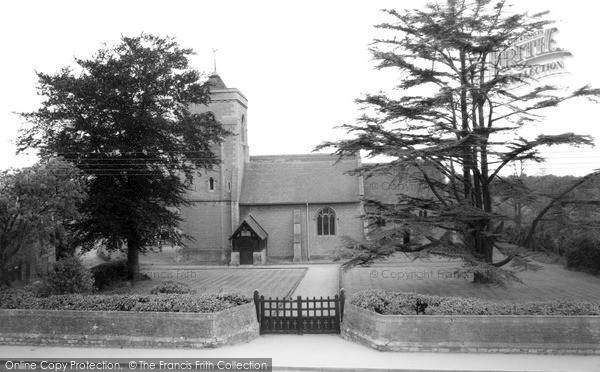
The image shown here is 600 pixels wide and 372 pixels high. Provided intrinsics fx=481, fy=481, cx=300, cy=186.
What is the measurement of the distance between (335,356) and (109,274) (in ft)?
62.9

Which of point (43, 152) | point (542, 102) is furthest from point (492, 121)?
point (43, 152)

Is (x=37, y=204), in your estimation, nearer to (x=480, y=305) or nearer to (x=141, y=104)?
(x=141, y=104)

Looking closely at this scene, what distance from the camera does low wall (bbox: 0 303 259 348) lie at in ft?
51.3

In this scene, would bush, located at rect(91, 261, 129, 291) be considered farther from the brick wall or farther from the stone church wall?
the stone church wall

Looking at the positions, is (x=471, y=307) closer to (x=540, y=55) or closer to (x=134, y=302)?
(x=134, y=302)

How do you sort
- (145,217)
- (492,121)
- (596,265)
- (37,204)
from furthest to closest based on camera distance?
(596,265) → (145,217) → (492,121) → (37,204)

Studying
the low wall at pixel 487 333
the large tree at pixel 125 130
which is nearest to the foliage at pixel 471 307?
the low wall at pixel 487 333

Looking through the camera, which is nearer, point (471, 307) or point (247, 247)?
point (471, 307)

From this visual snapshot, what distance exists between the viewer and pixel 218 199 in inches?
1654

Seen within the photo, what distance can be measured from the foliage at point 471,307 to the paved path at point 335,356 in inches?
53.0

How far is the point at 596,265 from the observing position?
31188 millimetres

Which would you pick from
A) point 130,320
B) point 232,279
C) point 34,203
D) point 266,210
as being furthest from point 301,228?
point 130,320

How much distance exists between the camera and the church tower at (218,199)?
137 feet

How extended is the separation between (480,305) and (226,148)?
99.5ft
